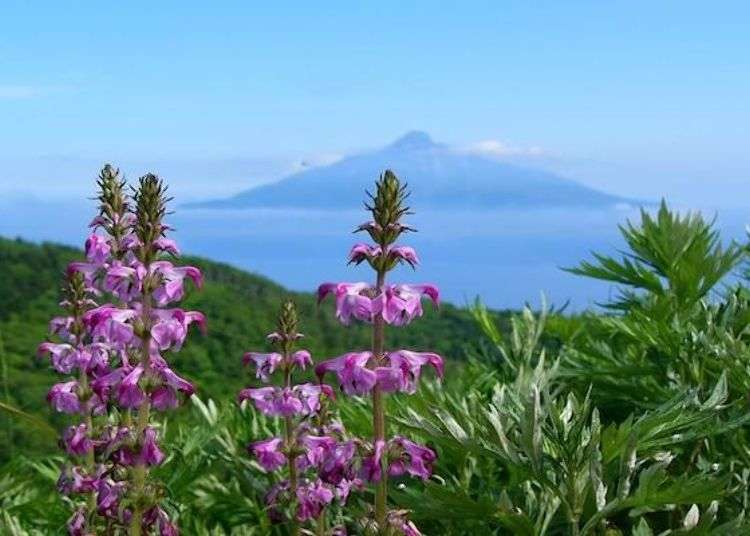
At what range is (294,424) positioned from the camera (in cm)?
445

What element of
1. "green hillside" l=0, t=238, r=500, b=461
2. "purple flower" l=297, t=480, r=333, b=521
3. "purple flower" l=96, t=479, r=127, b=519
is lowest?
"green hillside" l=0, t=238, r=500, b=461

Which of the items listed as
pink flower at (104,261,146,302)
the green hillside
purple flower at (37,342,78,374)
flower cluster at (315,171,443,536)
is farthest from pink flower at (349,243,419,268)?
the green hillside

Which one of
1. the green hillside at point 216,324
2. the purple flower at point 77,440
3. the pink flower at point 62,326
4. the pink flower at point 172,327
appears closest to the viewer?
the pink flower at point 172,327

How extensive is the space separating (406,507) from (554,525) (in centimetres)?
68

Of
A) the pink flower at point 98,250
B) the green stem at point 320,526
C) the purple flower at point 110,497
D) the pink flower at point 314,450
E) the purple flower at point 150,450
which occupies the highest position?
the pink flower at point 98,250

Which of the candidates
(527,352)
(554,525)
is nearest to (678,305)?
(527,352)

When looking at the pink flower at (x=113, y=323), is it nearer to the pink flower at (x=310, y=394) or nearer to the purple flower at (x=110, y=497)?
the purple flower at (x=110, y=497)

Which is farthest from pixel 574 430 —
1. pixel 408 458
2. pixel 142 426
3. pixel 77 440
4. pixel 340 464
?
pixel 77 440

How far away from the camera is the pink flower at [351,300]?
3.28 meters

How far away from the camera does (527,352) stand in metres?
5.85

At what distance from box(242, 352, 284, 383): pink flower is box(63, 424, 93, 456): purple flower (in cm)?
66

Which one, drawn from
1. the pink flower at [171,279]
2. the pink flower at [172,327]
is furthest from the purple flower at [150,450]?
the pink flower at [171,279]

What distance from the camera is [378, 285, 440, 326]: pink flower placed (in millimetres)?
3262

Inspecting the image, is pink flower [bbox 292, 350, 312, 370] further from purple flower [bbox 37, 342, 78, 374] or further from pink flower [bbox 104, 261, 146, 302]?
purple flower [bbox 37, 342, 78, 374]
